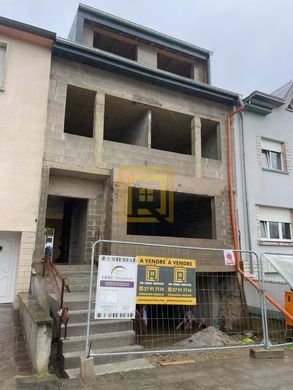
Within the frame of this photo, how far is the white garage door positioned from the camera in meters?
8.43

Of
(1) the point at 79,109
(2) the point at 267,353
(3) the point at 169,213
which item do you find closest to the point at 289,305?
(2) the point at 267,353

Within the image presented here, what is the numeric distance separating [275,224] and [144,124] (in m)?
6.67

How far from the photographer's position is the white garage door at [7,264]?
8.43 metres

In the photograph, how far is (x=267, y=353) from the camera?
207 inches

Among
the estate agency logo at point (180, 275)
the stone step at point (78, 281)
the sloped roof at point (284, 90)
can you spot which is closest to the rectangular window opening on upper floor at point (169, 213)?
the stone step at point (78, 281)

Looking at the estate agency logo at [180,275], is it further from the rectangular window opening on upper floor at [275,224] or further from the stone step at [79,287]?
the rectangular window opening on upper floor at [275,224]

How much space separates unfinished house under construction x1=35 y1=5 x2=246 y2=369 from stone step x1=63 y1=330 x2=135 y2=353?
67.4 inches

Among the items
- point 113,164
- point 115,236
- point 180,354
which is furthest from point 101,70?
point 180,354

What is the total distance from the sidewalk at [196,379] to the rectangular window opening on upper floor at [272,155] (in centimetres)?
944

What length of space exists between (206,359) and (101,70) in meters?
9.15

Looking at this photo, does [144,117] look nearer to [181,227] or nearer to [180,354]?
[181,227]

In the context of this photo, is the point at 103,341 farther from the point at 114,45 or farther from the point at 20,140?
the point at 114,45

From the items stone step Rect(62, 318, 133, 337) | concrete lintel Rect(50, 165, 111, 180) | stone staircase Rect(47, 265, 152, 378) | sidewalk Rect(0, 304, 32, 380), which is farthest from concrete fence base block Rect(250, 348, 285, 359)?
concrete lintel Rect(50, 165, 111, 180)

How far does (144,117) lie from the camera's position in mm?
11492
